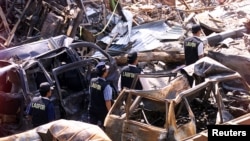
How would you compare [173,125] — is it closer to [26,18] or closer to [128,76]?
[128,76]

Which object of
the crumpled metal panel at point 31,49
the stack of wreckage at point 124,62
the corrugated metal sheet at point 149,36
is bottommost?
the corrugated metal sheet at point 149,36

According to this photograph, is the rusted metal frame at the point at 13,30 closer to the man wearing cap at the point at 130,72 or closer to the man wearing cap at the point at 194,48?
the man wearing cap at the point at 130,72

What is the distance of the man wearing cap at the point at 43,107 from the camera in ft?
28.7

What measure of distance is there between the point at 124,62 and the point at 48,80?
508cm

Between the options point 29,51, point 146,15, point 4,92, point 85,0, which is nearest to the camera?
point 4,92

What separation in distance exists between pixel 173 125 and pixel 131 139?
0.77 metres

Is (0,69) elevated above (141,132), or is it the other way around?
(0,69)

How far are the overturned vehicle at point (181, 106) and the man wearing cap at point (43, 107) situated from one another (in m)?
0.99

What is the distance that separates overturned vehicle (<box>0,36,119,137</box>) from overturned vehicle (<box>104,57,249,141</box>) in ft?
4.47

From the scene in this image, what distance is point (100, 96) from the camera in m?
9.55

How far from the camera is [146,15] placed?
19.1 m

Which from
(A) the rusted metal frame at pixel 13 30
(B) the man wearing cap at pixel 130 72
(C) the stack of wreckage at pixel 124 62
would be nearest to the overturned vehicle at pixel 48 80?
(C) the stack of wreckage at pixel 124 62

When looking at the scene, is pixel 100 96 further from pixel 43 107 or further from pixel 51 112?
pixel 43 107

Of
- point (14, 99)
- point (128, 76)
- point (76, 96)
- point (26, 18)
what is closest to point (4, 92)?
point (14, 99)
